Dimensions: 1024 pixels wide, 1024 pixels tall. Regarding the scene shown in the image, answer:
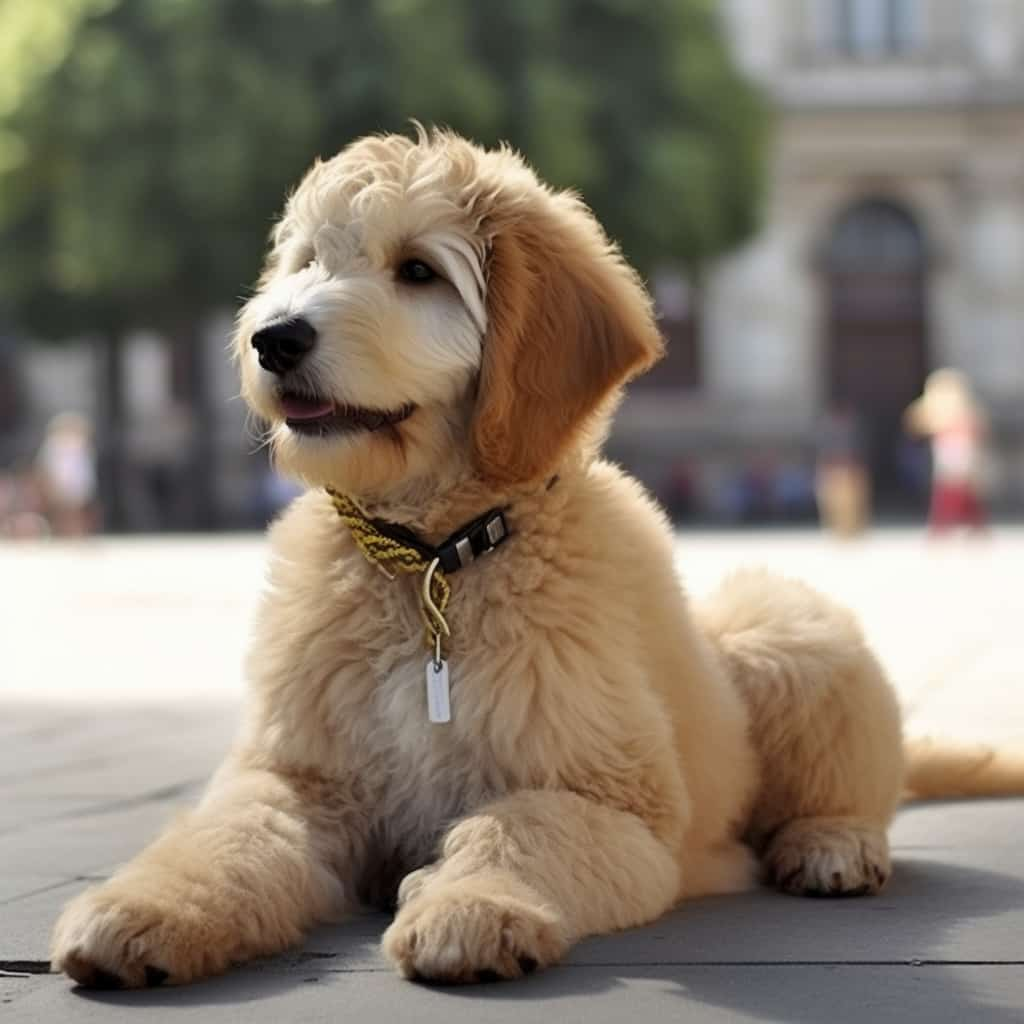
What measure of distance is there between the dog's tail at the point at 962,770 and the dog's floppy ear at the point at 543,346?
2.09m

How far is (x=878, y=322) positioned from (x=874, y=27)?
19.7ft

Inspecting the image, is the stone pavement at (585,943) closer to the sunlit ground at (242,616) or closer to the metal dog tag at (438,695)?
the sunlit ground at (242,616)

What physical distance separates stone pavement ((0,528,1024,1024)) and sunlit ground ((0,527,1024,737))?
1.8 inches

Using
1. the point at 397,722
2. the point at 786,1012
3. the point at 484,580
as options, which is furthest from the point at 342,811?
the point at 786,1012

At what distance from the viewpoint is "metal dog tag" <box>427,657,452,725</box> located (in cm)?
449

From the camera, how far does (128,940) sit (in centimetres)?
391

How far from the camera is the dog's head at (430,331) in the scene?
4.45m

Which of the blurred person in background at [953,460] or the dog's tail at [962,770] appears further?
the blurred person in background at [953,460]

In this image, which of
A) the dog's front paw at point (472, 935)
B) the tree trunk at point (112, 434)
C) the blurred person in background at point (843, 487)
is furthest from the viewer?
the tree trunk at point (112, 434)

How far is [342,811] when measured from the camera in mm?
4590

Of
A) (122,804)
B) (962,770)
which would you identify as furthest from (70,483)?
(962,770)

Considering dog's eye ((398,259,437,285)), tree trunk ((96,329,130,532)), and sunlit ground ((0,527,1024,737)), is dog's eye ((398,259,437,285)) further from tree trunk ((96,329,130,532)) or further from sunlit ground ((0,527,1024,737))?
tree trunk ((96,329,130,532))

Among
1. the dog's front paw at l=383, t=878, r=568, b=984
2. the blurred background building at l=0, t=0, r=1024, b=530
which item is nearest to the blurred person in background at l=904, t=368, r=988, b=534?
the blurred background building at l=0, t=0, r=1024, b=530

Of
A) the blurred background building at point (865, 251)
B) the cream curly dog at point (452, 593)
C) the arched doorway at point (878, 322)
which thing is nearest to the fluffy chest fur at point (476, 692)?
the cream curly dog at point (452, 593)
